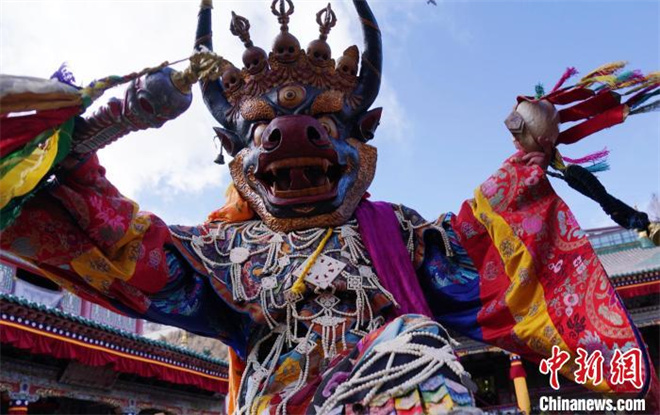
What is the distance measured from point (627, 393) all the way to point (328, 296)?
1.11m

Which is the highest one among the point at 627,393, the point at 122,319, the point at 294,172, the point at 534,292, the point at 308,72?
the point at 122,319

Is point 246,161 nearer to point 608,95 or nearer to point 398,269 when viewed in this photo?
point 398,269

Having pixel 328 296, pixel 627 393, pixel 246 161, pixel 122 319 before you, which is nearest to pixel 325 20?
pixel 246 161

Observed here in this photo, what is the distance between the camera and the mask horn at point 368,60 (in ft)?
9.59

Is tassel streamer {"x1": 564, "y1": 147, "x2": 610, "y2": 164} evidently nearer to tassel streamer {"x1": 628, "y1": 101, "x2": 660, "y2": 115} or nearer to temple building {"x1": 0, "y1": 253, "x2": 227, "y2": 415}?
tassel streamer {"x1": 628, "y1": 101, "x2": 660, "y2": 115}

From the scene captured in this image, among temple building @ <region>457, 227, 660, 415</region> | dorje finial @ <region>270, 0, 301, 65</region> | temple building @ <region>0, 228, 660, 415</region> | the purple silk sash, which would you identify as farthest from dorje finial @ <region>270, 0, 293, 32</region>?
temple building @ <region>457, 227, 660, 415</region>

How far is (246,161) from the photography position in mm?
2818

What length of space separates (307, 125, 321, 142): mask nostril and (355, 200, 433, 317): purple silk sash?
0.36 m

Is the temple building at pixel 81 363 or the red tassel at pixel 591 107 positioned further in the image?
the temple building at pixel 81 363

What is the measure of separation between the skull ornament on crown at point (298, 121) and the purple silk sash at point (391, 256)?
10 cm

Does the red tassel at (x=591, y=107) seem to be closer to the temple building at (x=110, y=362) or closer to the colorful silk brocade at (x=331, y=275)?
the colorful silk brocade at (x=331, y=275)

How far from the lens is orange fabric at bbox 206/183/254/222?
2898 mm

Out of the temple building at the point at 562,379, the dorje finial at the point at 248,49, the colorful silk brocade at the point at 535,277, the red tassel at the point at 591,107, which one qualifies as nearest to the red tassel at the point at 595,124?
the red tassel at the point at 591,107

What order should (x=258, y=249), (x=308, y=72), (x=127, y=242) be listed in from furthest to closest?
(x=308, y=72) → (x=258, y=249) → (x=127, y=242)
